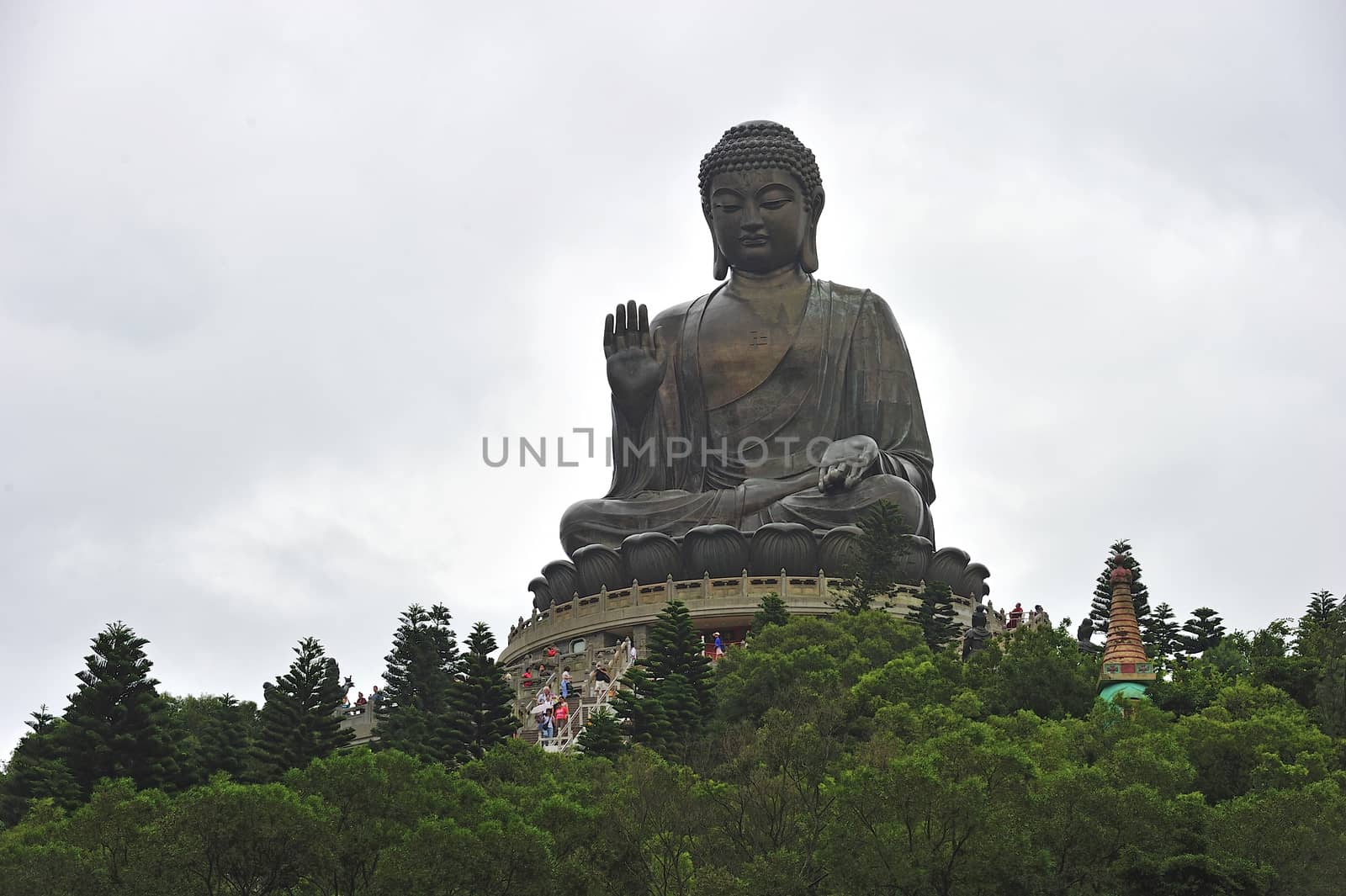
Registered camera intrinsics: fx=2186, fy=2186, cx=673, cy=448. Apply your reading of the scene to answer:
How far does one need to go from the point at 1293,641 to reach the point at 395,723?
29.5ft

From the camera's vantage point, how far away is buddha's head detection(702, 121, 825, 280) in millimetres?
31672

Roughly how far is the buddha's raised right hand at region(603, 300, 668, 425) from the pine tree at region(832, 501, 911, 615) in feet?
16.4

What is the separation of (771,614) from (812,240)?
31.4 ft

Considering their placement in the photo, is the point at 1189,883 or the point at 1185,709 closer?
the point at 1189,883

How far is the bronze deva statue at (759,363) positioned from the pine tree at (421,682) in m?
5.61

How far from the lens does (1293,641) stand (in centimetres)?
2184

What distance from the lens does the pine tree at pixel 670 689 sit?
20.1 meters

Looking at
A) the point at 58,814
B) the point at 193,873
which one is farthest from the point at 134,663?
the point at 193,873

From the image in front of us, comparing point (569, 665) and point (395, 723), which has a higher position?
point (569, 665)

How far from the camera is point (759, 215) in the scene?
3180 cm

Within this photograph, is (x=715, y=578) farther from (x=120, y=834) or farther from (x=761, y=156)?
(x=120, y=834)

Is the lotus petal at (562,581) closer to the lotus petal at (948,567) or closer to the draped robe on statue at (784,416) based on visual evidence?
the draped robe on statue at (784,416)

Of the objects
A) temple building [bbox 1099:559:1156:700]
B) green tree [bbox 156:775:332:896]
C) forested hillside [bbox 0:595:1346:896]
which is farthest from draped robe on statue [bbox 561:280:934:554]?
green tree [bbox 156:775:332:896]

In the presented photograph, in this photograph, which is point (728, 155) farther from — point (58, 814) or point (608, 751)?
point (58, 814)
